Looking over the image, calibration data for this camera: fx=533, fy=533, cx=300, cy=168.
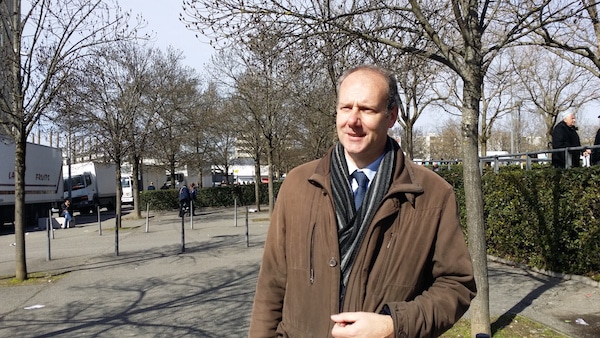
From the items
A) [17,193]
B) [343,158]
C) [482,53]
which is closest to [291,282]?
[343,158]

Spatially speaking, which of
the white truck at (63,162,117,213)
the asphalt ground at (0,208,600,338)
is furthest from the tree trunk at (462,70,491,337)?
the white truck at (63,162,117,213)

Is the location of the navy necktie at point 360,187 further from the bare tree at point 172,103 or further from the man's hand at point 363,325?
the bare tree at point 172,103

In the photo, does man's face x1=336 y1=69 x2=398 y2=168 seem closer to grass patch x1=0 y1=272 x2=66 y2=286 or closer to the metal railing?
the metal railing

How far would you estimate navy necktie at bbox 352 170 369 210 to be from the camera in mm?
2162

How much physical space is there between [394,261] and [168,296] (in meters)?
7.13

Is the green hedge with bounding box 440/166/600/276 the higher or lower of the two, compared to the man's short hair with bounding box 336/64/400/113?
lower

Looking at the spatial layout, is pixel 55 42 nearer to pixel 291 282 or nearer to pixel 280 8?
pixel 280 8

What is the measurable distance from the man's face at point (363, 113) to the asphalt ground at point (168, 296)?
4.76m

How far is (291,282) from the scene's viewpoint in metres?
2.21

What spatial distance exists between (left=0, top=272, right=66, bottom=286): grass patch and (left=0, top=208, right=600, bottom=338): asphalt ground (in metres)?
0.14

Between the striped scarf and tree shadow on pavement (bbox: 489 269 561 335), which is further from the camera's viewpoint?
tree shadow on pavement (bbox: 489 269 561 335)

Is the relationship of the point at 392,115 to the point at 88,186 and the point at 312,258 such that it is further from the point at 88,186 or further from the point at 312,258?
the point at 88,186

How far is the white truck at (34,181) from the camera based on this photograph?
24.0 metres

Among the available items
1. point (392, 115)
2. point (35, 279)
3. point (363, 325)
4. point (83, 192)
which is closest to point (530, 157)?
point (392, 115)
